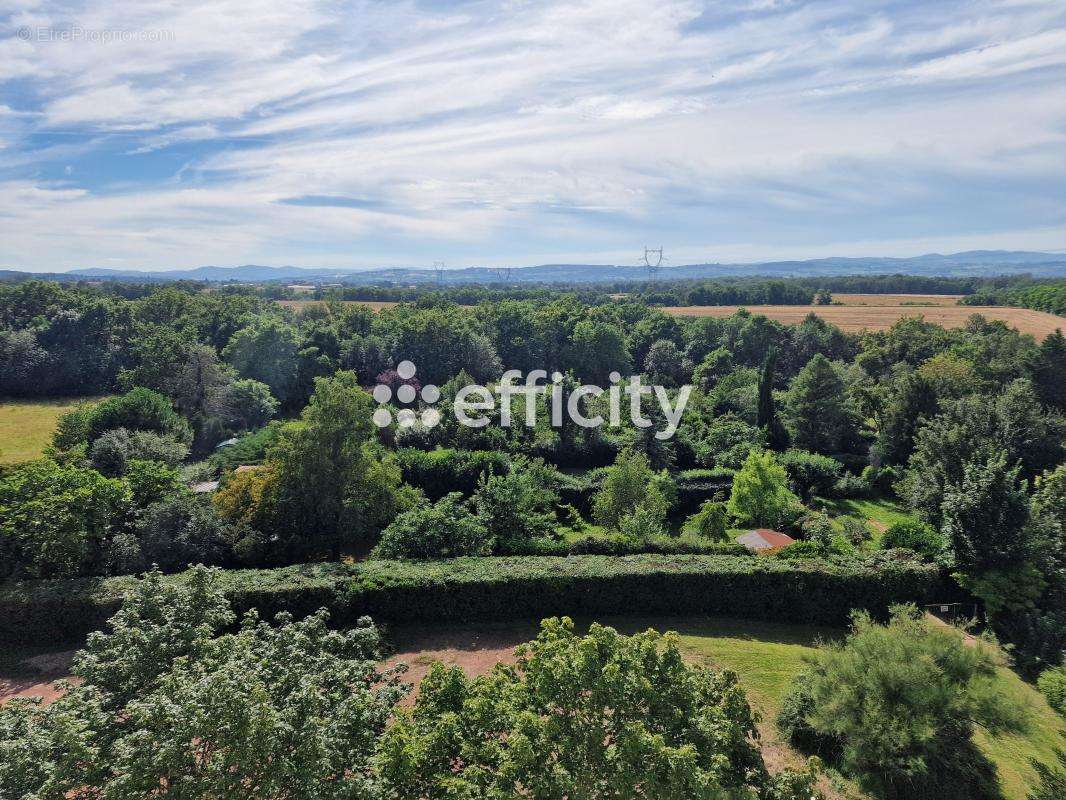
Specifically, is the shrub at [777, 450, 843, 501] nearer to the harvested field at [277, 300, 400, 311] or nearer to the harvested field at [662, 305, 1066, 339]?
the harvested field at [662, 305, 1066, 339]

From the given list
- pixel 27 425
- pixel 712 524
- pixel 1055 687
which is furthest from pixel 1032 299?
pixel 27 425

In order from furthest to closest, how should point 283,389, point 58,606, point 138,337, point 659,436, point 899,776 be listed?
point 138,337, point 283,389, point 659,436, point 58,606, point 899,776

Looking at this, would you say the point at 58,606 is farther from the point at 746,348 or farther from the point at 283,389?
the point at 746,348

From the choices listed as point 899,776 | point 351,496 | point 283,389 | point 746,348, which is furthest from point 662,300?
point 899,776

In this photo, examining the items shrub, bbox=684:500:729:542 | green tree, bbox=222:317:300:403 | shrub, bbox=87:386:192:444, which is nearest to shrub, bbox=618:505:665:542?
shrub, bbox=684:500:729:542

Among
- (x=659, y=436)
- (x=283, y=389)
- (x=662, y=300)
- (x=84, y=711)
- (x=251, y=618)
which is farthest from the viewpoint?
(x=662, y=300)

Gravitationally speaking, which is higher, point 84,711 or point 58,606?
point 84,711
